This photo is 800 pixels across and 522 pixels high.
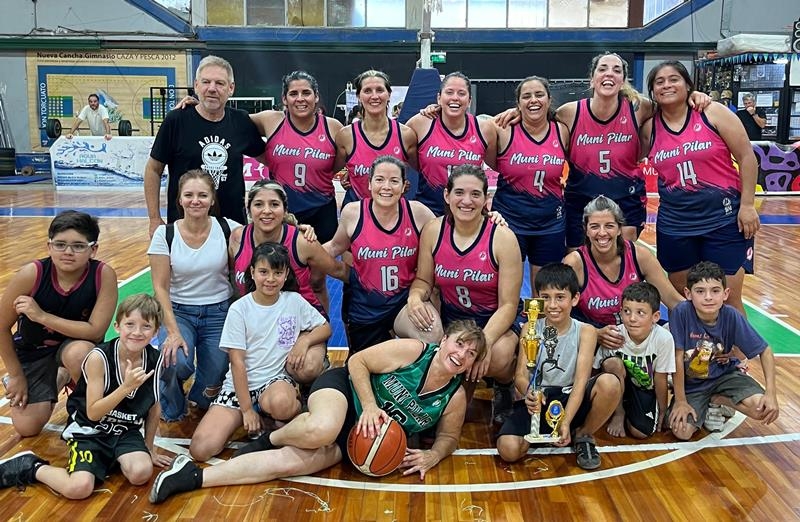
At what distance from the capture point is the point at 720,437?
3707 mm

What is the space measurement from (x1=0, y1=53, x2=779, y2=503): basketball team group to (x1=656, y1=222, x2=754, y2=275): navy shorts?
0.04 ft

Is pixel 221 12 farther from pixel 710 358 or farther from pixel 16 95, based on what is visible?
pixel 710 358

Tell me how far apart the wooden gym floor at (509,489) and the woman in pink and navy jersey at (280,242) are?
2.46ft

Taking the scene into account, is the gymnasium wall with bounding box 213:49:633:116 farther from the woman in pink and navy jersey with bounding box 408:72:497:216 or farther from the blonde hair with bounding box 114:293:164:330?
the blonde hair with bounding box 114:293:164:330

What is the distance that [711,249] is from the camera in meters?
4.20

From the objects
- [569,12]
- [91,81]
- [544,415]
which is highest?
[569,12]

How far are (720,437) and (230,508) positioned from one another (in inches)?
94.9

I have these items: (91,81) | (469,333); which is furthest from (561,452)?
(91,81)

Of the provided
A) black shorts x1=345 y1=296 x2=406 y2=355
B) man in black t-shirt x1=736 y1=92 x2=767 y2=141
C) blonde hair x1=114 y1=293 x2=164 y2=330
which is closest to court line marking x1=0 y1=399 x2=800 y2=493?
blonde hair x1=114 y1=293 x2=164 y2=330

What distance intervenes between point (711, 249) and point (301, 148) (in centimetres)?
250

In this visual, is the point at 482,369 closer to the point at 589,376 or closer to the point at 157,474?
the point at 589,376

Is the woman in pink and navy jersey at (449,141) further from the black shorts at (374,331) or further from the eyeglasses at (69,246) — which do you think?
the eyeglasses at (69,246)

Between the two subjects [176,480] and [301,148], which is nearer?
[176,480]

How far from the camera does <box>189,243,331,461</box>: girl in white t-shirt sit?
345cm
